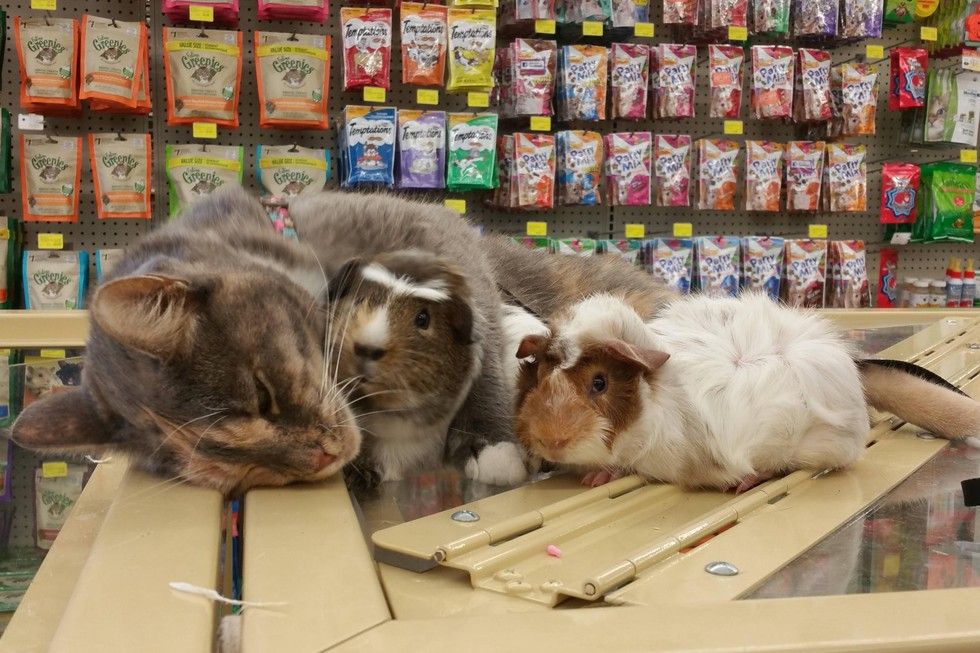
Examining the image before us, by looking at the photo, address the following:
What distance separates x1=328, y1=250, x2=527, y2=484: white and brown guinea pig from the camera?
126 centimetres

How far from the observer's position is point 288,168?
386 cm

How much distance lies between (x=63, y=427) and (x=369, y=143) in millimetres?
2800

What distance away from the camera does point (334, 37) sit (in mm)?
4141

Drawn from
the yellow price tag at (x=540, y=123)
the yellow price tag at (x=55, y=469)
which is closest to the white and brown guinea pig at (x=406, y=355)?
the yellow price tag at (x=55, y=469)

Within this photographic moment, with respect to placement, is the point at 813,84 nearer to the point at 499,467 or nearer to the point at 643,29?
the point at 643,29

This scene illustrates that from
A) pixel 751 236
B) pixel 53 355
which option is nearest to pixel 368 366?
pixel 53 355

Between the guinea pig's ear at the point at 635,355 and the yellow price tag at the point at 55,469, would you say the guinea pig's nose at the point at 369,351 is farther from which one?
the yellow price tag at the point at 55,469

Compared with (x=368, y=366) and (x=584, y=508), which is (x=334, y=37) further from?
(x=584, y=508)

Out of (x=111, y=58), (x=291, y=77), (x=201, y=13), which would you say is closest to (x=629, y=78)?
(x=291, y=77)

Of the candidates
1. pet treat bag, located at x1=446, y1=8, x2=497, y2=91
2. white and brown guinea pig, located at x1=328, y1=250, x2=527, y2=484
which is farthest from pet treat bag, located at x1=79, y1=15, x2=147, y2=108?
white and brown guinea pig, located at x1=328, y1=250, x2=527, y2=484

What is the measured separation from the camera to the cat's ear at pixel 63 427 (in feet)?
3.96

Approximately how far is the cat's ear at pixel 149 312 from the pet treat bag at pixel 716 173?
3.85 m

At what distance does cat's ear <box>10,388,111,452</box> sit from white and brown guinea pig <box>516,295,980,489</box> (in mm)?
651

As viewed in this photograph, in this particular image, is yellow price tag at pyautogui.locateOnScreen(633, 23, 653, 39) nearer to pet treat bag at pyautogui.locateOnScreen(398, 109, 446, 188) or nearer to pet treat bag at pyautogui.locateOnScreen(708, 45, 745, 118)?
pet treat bag at pyautogui.locateOnScreen(708, 45, 745, 118)
